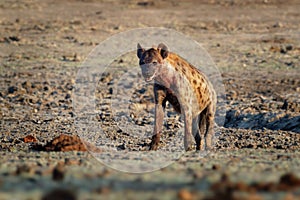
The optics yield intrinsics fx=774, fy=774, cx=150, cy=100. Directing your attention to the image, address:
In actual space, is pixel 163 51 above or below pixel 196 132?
above

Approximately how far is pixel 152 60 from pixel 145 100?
19.2ft

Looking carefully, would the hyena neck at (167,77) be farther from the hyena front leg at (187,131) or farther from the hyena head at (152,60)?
the hyena front leg at (187,131)

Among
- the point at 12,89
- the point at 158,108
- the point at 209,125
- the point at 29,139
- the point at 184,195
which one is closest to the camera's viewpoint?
the point at 184,195

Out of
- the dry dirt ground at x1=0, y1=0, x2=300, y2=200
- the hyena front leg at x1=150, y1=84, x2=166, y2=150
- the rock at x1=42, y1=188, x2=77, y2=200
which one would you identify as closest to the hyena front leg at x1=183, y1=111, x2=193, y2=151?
the hyena front leg at x1=150, y1=84, x2=166, y2=150

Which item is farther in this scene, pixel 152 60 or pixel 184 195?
pixel 152 60

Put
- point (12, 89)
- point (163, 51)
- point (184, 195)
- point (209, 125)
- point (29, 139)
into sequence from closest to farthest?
point (184, 195) < point (163, 51) < point (209, 125) < point (29, 139) < point (12, 89)

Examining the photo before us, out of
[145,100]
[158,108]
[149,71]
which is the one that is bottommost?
[145,100]

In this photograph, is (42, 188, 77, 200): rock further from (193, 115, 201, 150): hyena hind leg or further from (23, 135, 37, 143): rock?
(23, 135, 37, 143): rock

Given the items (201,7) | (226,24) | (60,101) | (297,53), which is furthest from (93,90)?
(201,7)

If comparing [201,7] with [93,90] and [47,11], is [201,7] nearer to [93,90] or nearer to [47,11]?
[47,11]

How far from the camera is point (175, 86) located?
808cm

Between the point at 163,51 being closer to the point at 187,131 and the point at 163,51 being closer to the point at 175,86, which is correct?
the point at 175,86

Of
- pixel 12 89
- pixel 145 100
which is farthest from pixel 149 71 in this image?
pixel 12 89

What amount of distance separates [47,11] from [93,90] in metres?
17.0
